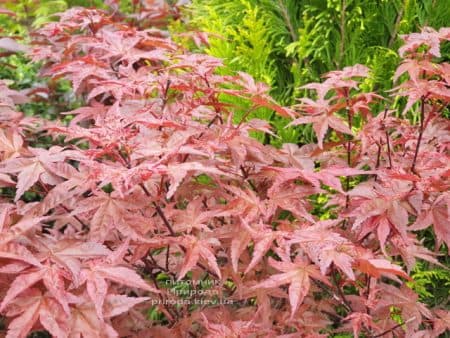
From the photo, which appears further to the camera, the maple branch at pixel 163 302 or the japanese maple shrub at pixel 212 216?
the maple branch at pixel 163 302

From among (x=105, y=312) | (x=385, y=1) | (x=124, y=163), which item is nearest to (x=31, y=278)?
(x=105, y=312)

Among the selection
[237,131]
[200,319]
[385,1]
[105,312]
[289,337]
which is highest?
[385,1]

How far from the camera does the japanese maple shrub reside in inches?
63.6

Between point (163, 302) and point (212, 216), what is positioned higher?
point (212, 216)

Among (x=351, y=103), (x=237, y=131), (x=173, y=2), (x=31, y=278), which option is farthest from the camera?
(x=173, y=2)

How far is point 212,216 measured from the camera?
6.09 ft

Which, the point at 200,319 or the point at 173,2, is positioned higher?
the point at 173,2

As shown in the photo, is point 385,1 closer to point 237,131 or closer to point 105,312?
point 237,131

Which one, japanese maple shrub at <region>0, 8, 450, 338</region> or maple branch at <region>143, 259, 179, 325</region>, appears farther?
maple branch at <region>143, 259, 179, 325</region>

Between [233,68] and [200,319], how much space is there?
1.37 metres

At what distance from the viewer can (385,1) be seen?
114 inches

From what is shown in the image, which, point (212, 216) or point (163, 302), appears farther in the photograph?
point (163, 302)

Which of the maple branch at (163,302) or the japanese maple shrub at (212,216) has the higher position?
the japanese maple shrub at (212,216)

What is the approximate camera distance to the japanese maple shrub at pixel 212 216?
63.6 inches
